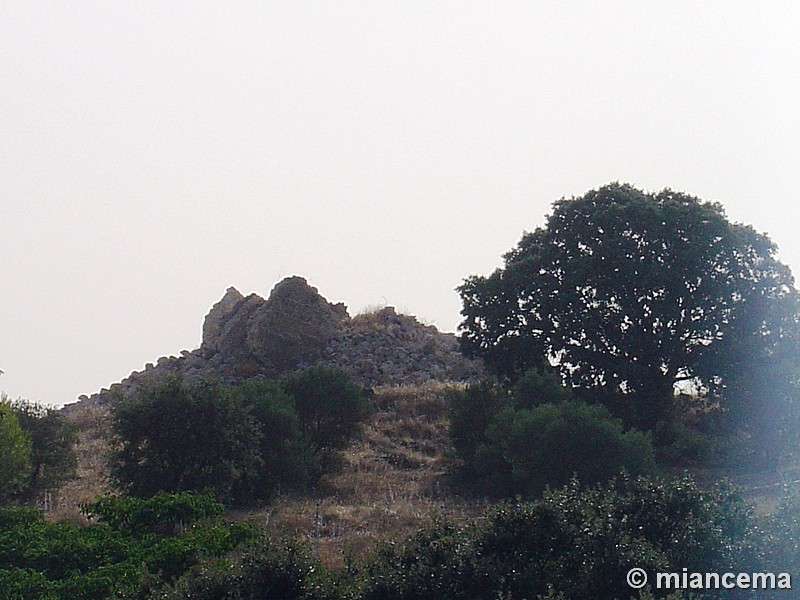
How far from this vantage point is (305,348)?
39.5 metres

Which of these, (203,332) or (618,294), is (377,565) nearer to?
(618,294)

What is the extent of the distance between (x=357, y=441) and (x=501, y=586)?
60.9ft

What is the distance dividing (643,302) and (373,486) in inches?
448

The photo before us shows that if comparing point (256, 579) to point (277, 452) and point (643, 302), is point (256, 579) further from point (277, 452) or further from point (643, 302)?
point (643, 302)

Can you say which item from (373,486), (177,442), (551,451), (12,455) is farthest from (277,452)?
(551,451)

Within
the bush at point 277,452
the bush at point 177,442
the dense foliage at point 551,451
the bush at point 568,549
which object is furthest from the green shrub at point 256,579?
the bush at point 277,452

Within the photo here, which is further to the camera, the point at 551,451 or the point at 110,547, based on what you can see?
the point at 551,451

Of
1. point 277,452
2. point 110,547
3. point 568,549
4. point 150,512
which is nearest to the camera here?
point 568,549

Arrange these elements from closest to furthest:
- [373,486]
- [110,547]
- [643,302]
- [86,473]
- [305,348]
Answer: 1. [110,547]
2. [373,486]
3. [86,473]
4. [643,302]
5. [305,348]

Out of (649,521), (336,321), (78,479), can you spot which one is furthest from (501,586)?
(336,321)

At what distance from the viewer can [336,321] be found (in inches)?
1663
